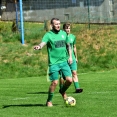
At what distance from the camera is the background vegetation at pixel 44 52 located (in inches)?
1048

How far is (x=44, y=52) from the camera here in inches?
1119

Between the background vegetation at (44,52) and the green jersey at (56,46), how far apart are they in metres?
13.9

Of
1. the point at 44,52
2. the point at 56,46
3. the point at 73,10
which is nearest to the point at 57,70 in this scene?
the point at 56,46

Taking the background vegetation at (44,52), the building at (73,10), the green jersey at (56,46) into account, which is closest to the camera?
the green jersey at (56,46)

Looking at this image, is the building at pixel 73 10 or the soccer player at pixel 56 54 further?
the building at pixel 73 10

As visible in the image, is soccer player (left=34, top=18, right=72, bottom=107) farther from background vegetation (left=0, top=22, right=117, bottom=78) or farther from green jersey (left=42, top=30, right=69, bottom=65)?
background vegetation (left=0, top=22, right=117, bottom=78)

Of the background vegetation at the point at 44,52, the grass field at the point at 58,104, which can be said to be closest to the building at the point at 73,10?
the background vegetation at the point at 44,52

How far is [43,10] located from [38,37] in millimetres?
7630

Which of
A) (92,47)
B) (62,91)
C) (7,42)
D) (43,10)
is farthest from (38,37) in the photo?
(62,91)

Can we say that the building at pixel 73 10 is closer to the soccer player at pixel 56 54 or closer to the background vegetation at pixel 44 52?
the background vegetation at pixel 44 52

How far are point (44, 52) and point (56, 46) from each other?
16.4 metres

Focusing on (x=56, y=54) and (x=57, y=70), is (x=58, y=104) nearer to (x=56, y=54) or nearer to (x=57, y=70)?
(x=57, y=70)

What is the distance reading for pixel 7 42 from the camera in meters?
30.4

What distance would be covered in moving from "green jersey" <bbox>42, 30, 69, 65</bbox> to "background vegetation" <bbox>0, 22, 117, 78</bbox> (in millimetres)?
13883
